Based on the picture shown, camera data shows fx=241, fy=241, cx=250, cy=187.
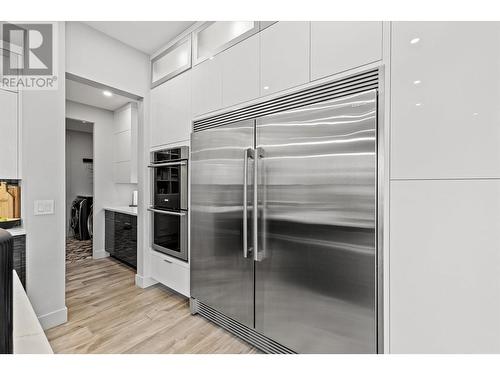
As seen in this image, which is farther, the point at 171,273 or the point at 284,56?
the point at 171,273

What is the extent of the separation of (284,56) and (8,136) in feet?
6.97

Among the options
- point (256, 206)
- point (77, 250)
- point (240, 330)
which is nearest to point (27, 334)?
point (256, 206)

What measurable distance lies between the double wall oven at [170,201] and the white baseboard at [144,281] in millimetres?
400

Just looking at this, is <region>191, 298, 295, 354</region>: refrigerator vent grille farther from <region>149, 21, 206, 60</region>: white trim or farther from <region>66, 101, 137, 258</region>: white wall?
<region>66, 101, 137, 258</region>: white wall

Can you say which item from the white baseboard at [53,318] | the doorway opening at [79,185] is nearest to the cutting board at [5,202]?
the white baseboard at [53,318]

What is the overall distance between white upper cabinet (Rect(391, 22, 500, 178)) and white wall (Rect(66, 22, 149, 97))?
2.49 metres

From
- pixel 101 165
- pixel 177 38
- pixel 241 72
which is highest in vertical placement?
pixel 177 38

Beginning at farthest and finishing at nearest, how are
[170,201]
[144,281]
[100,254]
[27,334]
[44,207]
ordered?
[100,254]
[144,281]
[170,201]
[44,207]
[27,334]

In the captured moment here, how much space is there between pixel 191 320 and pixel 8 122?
7.00 feet

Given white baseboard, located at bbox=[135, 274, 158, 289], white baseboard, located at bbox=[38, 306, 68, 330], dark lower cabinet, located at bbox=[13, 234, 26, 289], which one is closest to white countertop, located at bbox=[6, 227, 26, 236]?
dark lower cabinet, located at bbox=[13, 234, 26, 289]

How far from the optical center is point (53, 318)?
1.99 metres

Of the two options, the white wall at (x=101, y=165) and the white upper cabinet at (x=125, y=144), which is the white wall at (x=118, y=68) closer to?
the white upper cabinet at (x=125, y=144)

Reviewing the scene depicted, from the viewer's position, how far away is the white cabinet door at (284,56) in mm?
1510

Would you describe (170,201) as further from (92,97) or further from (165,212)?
(92,97)
